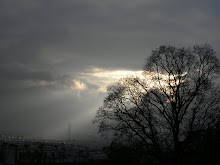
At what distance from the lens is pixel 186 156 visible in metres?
25.0

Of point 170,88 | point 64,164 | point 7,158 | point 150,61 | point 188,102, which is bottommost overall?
point 64,164

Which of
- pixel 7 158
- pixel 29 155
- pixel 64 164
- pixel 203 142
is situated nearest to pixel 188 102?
pixel 203 142

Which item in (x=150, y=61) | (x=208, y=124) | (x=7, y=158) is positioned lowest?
(x=7, y=158)

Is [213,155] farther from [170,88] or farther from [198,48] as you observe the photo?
[198,48]

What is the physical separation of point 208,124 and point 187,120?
6.59 feet

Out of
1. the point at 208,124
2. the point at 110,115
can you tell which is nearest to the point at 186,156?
the point at 208,124

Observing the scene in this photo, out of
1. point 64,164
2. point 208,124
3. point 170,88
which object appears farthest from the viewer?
point 64,164

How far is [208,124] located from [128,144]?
26.7 ft

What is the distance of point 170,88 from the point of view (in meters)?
26.2

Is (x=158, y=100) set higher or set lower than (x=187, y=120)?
higher

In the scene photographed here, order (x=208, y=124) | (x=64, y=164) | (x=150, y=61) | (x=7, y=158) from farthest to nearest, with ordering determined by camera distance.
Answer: (x=64, y=164) → (x=150, y=61) → (x=208, y=124) → (x=7, y=158)

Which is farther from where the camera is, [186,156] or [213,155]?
[213,155]

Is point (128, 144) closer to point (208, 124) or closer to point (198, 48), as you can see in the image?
point (208, 124)

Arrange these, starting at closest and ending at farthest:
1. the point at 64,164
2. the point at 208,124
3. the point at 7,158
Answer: the point at 7,158, the point at 208,124, the point at 64,164
